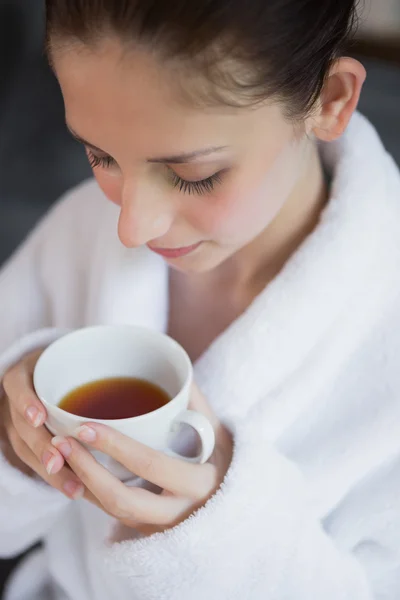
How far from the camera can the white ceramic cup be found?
1.89ft

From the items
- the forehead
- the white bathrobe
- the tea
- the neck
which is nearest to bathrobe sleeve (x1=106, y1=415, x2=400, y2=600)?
the white bathrobe

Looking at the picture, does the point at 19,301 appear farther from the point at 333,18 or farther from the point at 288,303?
the point at 333,18

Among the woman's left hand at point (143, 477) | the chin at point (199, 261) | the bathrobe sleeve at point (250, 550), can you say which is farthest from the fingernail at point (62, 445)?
the chin at point (199, 261)

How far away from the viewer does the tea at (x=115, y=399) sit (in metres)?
0.64

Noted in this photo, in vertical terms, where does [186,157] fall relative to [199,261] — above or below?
above

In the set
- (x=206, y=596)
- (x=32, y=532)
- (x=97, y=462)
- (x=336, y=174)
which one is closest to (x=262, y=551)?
(x=206, y=596)

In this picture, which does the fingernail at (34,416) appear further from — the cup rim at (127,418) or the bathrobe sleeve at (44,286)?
the bathrobe sleeve at (44,286)

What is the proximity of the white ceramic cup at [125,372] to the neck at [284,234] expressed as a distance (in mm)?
234

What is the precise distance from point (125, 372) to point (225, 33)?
35cm

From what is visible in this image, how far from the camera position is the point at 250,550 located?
0.67m

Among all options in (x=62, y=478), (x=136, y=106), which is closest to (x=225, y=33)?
(x=136, y=106)

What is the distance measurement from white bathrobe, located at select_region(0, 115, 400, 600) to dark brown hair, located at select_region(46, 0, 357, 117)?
232 millimetres

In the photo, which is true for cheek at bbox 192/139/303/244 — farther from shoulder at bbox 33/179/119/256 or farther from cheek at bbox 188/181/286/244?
shoulder at bbox 33/179/119/256

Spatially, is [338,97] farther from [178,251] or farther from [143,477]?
[143,477]
